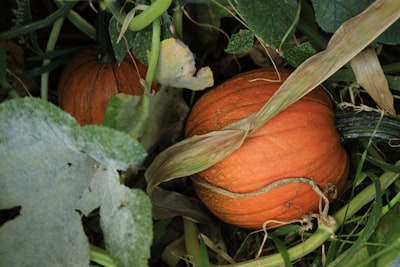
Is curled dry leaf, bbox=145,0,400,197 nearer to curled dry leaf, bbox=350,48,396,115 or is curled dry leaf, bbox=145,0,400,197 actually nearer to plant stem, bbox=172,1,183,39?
curled dry leaf, bbox=350,48,396,115

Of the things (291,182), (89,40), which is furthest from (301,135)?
(89,40)

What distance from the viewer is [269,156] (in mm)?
962

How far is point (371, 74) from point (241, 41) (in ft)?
0.62

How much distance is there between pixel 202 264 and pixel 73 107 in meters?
0.35

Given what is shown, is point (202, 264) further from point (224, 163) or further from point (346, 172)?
point (346, 172)

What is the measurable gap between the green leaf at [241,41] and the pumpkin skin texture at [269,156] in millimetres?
76

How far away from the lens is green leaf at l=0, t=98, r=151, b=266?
83cm

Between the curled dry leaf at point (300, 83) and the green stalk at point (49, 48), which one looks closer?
the curled dry leaf at point (300, 83)

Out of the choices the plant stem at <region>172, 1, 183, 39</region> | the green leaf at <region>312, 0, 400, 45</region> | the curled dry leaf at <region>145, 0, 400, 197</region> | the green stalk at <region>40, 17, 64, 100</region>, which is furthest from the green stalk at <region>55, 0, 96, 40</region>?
the green leaf at <region>312, 0, 400, 45</region>

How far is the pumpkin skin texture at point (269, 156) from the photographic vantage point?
966 millimetres

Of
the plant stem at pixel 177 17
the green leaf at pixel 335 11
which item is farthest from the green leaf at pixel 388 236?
the plant stem at pixel 177 17

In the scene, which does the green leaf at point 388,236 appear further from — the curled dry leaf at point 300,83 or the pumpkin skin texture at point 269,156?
the curled dry leaf at point 300,83

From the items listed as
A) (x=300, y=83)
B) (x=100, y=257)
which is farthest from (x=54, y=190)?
(x=300, y=83)

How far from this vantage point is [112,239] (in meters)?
0.87
